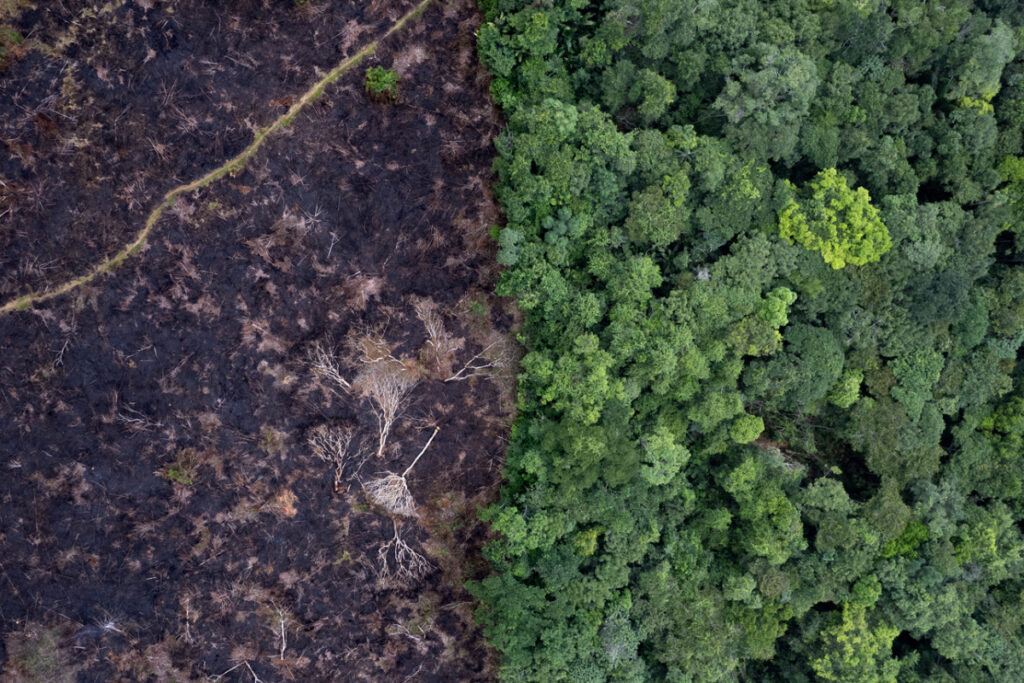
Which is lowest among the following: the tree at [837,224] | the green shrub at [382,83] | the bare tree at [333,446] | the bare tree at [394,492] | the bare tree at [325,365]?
the bare tree at [394,492]

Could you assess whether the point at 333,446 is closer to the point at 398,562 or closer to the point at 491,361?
the point at 398,562

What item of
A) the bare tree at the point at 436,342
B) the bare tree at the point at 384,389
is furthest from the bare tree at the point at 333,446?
the bare tree at the point at 436,342

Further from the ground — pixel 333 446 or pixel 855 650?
pixel 333 446

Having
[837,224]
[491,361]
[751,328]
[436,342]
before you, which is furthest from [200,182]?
[837,224]

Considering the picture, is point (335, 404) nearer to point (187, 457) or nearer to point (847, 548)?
point (187, 457)

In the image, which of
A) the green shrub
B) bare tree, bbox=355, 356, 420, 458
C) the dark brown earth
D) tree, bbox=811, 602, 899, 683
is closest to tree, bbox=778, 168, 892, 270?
the dark brown earth

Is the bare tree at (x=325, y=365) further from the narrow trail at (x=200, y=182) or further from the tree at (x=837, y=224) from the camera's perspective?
the tree at (x=837, y=224)
